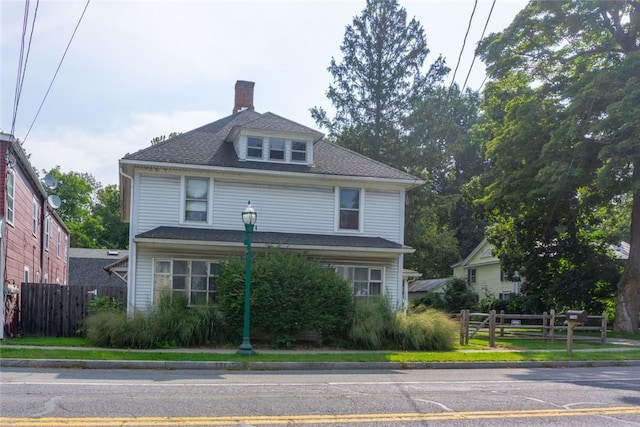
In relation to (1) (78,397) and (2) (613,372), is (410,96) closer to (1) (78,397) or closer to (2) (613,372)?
(2) (613,372)

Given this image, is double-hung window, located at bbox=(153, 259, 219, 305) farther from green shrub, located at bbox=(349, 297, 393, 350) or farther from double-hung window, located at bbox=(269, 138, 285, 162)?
green shrub, located at bbox=(349, 297, 393, 350)

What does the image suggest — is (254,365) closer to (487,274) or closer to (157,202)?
(157,202)

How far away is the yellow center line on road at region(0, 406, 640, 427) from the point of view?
7352 mm

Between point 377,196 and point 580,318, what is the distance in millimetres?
8433

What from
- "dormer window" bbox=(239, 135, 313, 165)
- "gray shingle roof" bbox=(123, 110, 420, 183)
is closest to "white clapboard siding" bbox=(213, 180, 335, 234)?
"gray shingle roof" bbox=(123, 110, 420, 183)

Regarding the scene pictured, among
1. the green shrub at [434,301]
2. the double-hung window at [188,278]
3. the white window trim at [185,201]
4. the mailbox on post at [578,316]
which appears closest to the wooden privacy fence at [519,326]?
the mailbox on post at [578,316]

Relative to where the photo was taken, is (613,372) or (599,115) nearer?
(613,372)

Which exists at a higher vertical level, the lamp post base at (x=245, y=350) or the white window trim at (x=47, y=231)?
the white window trim at (x=47, y=231)

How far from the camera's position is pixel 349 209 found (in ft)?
75.6

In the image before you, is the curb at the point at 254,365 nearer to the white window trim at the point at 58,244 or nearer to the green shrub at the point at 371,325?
the green shrub at the point at 371,325

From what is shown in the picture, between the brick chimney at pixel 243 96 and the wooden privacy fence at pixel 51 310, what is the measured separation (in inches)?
440

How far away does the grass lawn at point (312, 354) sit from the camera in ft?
48.8

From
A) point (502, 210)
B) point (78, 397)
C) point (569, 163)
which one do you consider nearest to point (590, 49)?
point (569, 163)

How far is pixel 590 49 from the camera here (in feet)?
92.8
